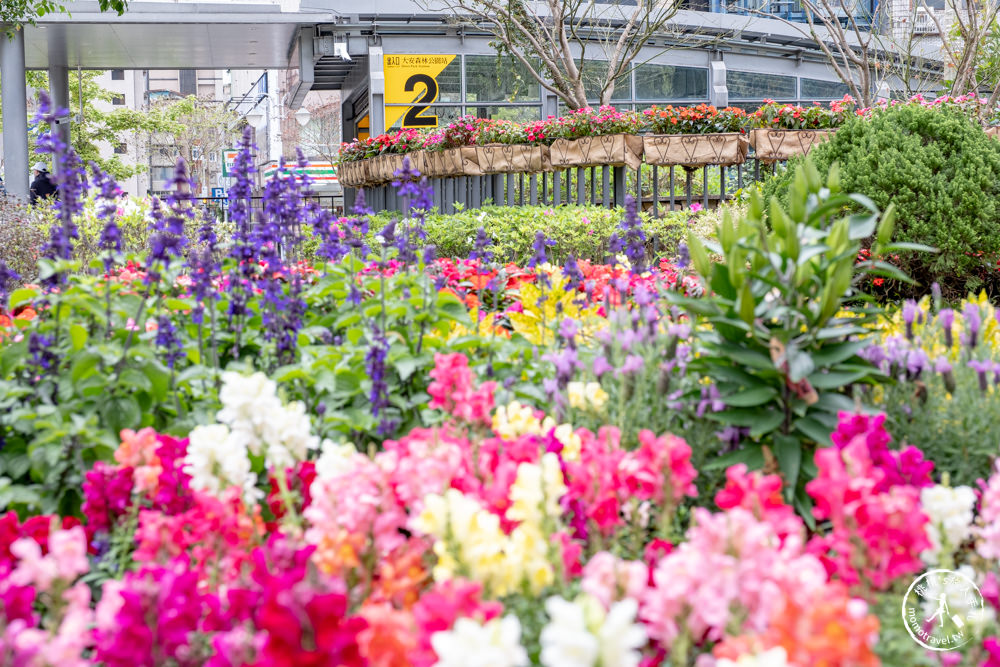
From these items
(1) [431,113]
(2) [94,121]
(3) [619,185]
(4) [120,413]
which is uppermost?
(2) [94,121]

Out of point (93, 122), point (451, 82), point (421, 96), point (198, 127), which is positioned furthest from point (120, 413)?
point (198, 127)

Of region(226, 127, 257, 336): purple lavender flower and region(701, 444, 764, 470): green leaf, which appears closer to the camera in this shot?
region(701, 444, 764, 470): green leaf

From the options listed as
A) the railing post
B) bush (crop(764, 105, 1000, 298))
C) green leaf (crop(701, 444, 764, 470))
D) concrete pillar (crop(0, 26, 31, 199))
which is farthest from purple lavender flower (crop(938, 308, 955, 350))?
concrete pillar (crop(0, 26, 31, 199))

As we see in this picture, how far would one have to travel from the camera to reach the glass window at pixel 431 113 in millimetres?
21062

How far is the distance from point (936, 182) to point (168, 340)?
4585 millimetres

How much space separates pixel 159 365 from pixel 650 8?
41.1 ft

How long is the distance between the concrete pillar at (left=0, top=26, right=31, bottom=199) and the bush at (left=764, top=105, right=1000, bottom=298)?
15.0 metres

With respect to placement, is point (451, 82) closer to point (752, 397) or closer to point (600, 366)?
point (600, 366)

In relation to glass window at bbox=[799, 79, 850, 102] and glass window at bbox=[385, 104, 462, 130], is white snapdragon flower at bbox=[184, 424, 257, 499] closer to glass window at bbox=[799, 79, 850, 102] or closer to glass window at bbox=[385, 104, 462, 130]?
glass window at bbox=[385, 104, 462, 130]

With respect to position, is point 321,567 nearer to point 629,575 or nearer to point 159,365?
point 629,575

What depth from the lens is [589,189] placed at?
46.6 feet

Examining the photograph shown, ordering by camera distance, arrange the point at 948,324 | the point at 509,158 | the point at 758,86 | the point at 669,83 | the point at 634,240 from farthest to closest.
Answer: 1. the point at 758,86
2. the point at 669,83
3. the point at 509,158
4. the point at 634,240
5. the point at 948,324

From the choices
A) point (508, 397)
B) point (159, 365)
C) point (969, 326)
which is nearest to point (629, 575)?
point (508, 397)

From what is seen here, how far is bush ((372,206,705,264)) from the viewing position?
8.41 metres
